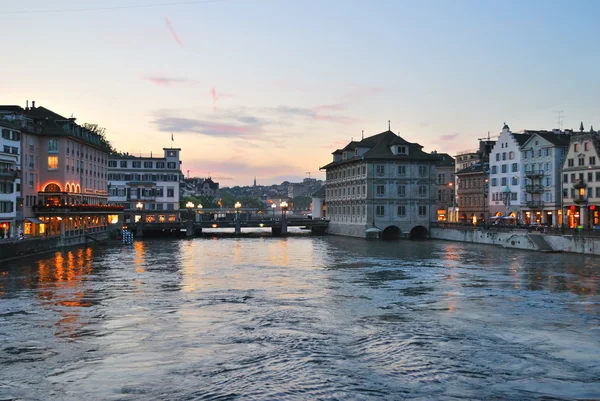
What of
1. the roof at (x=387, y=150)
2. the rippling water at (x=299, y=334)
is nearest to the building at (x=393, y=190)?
the roof at (x=387, y=150)

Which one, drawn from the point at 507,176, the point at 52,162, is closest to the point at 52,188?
the point at 52,162

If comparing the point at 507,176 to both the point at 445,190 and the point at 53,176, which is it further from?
the point at 53,176

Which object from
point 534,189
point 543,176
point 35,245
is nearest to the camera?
point 35,245

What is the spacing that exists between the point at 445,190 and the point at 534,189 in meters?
43.1

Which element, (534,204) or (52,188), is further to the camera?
(534,204)

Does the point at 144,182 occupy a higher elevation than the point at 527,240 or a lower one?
higher

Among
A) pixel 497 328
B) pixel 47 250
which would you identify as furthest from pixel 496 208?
pixel 497 328

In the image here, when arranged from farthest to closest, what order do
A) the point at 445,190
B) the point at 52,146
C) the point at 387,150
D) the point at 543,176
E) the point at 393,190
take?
the point at 445,190 < the point at 387,150 < the point at 393,190 < the point at 543,176 < the point at 52,146

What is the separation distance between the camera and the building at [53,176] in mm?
85188

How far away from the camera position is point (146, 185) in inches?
5861

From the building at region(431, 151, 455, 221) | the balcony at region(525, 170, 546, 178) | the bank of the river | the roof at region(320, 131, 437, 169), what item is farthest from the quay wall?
the building at region(431, 151, 455, 221)

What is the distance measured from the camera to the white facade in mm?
148750

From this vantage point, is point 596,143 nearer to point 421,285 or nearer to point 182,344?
point 421,285

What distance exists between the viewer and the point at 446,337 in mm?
28578
